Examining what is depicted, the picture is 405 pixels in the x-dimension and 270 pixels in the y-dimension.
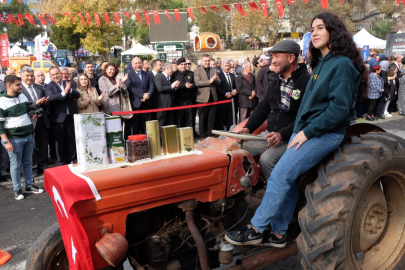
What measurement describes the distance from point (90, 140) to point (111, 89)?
17.2 feet

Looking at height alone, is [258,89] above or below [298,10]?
below

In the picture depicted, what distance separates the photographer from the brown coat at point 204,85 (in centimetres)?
938

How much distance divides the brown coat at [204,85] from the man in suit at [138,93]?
1319mm

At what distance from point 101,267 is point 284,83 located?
2174 millimetres

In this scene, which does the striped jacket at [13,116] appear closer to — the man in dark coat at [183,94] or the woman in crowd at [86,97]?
the woman in crowd at [86,97]

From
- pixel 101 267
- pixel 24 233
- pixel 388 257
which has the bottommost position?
pixel 24 233

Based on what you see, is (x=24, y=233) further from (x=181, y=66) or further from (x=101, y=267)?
(x=181, y=66)

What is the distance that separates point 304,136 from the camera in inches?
105

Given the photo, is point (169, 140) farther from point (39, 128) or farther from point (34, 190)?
point (39, 128)

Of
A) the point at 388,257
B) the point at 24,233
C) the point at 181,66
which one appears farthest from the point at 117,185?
the point at 181,66

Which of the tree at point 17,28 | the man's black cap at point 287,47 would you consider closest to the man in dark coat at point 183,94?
the man's black cap at point 287,47

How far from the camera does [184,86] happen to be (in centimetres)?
927

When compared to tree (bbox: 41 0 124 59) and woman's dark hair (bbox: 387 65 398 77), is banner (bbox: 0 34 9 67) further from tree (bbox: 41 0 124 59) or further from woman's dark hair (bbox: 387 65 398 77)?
tree (bbox: 41 0 124 59)

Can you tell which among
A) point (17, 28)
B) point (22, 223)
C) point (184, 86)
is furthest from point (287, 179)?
point (17, 28)
